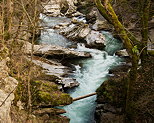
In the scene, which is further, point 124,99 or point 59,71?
point 59,71

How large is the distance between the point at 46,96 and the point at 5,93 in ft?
7.34

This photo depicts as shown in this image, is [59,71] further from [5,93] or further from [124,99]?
[5,93]

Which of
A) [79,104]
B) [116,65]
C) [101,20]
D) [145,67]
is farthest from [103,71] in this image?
[101,20]

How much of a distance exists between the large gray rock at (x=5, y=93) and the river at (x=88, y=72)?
1.57 metres

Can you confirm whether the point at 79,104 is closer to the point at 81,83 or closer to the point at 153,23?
the point at 81,83

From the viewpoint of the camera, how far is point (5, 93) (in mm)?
4621

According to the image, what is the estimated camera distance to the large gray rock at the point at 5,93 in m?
4.07

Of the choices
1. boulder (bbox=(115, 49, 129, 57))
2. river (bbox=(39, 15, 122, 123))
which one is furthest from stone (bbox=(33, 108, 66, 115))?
boulder (bbox=(115, 49, 129, 57))

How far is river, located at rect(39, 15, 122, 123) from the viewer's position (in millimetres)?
7852

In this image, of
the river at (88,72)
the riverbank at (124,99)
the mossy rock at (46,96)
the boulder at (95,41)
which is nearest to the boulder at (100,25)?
the river at (88,72)

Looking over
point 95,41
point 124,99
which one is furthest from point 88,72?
point 124,99

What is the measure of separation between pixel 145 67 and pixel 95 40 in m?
8.18

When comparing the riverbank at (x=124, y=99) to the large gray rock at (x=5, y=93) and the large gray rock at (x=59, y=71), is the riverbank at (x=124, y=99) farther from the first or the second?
the large gray rock at (x=5, y=93)

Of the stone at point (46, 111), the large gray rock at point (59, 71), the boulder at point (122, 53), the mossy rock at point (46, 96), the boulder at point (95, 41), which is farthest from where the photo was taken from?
the boulder at point (95, 41)
